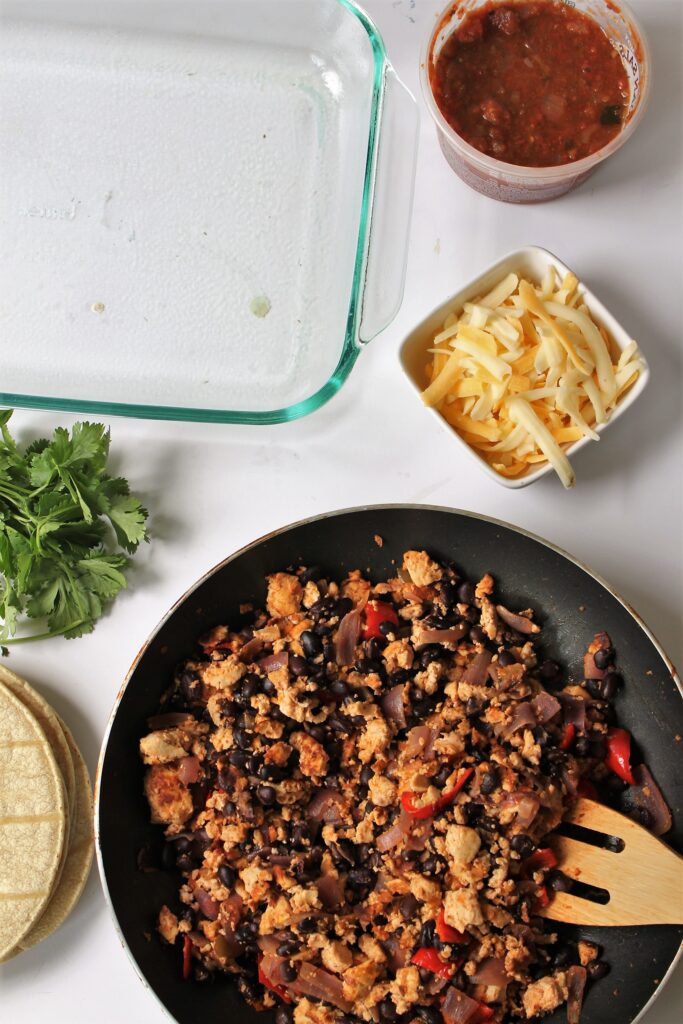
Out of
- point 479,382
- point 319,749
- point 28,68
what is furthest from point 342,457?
point 28,68

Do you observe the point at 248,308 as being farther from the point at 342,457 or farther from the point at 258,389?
the point at 342,457

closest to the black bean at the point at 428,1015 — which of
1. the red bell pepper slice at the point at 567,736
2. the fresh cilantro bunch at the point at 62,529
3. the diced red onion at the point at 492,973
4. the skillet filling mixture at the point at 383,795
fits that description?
the skillet filling mixture at the point at 383,795

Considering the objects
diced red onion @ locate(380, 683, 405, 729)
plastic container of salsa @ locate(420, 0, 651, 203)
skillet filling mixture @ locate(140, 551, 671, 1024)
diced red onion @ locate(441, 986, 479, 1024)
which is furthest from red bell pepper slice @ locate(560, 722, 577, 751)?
plastic container of salsa @ locate(420, 0, 651, 203)

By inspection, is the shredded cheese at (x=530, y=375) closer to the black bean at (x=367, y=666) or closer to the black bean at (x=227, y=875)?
the black bean at (x=367, y=666)

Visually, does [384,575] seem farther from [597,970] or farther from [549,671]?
[597,970]

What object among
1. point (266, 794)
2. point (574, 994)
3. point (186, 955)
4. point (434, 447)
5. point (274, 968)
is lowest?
point (186, 955)

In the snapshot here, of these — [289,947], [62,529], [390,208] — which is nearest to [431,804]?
[289,947]
